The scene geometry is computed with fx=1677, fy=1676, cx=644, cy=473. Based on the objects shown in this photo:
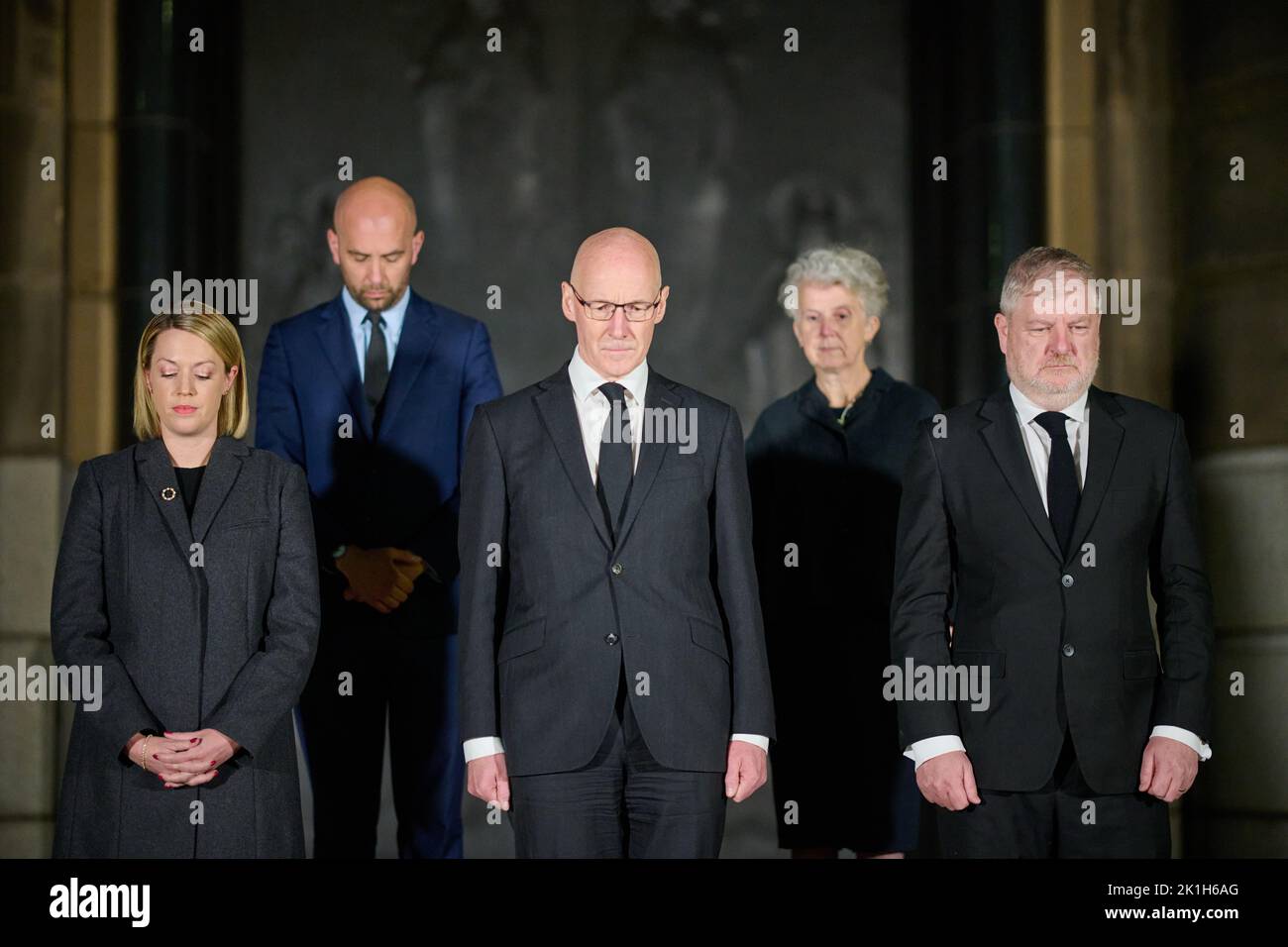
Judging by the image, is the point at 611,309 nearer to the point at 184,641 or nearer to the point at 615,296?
the point at 615,296

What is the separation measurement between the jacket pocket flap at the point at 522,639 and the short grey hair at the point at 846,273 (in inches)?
76.6

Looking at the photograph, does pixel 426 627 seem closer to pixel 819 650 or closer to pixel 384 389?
pixel 384 389

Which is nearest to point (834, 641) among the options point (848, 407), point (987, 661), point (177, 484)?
point (848, 407)

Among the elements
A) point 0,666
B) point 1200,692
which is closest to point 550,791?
point 1200,692

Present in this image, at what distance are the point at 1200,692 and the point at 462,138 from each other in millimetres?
3623

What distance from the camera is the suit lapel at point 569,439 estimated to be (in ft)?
14.8

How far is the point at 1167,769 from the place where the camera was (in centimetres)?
→ 442

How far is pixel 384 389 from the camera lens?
566 cm

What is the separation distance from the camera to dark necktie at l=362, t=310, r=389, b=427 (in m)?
5.67

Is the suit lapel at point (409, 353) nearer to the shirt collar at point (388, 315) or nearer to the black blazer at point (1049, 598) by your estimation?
the shirt collar at point (388, 315)

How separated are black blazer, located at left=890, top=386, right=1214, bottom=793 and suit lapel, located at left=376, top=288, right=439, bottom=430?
1.82 metres

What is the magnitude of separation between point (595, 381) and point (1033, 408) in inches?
48.7

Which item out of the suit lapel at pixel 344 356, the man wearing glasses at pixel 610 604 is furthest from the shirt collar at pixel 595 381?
the suit lapel at pixel 344 356

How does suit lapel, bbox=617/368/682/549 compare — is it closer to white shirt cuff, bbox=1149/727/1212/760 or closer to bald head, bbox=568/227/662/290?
bald head, bbox=568/227/662/290
